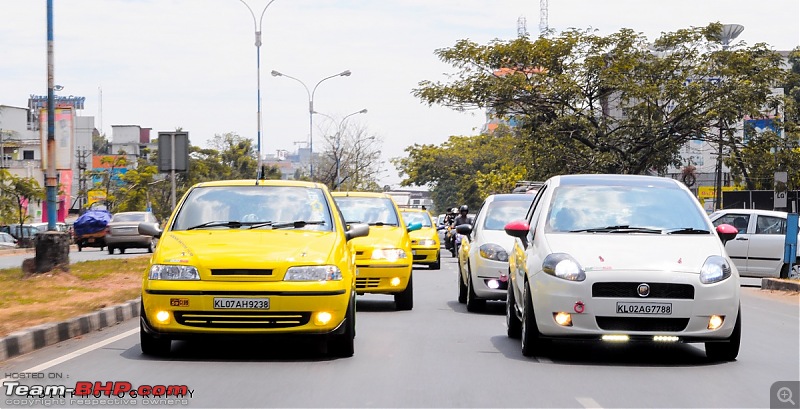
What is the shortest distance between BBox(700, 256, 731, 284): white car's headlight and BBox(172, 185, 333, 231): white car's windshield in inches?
132

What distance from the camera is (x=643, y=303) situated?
9.20 metres

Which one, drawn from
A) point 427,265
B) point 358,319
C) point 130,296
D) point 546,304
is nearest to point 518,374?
point 546,304

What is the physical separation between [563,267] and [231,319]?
9.01 feet

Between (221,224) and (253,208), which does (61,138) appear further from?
(221,224)

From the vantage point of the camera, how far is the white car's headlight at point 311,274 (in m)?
9.30

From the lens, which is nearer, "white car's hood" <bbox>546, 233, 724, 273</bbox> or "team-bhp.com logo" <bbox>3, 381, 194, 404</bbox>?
"team-bhp.com logo" <bbox>3, 381, 194, 404</bbox>

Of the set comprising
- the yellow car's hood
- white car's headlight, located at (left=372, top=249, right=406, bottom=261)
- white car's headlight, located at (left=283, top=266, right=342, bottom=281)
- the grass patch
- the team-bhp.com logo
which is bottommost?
the grass patch

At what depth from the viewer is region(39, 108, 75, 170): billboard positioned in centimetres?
2083

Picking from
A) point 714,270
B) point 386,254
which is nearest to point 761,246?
point 386,254

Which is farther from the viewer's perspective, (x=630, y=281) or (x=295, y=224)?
(x=295, y=224)

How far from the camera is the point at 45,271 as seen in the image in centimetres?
2038

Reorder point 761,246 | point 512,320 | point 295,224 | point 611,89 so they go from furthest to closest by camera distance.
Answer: point 611,89
point 761,246
point 512,320
point 295,224

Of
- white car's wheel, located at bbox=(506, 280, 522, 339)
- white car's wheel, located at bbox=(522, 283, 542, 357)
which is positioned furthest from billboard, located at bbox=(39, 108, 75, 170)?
white car's wheel, located at bbox=(522, 283, 542, 357)

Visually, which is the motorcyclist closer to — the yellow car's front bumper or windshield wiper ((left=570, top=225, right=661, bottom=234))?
the yellow car's front bumper
